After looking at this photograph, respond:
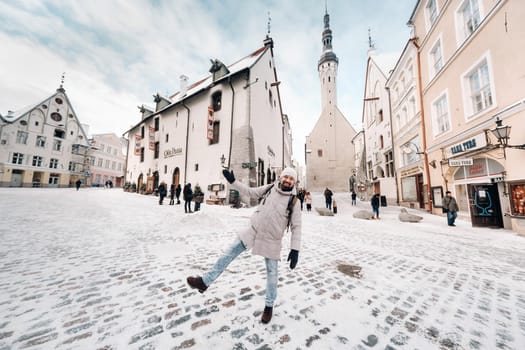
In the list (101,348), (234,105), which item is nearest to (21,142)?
(234,105)

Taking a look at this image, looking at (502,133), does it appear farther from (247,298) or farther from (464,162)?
(247,298)

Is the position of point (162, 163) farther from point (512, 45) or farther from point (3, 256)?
point (512, 45)

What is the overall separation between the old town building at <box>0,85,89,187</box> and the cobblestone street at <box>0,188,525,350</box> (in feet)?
109

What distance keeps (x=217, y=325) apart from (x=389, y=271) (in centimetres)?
339

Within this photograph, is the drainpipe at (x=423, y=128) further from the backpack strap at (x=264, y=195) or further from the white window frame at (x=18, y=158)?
the white window frame at (x=18, y=158)

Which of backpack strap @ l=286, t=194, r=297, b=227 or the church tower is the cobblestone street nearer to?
backpack strap @ l=286, t=194, r=297, b=227

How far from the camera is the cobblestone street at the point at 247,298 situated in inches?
76.7

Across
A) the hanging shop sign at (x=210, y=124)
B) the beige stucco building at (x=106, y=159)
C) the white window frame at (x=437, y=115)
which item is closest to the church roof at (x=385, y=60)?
the white window frame at (x=437, y=115)

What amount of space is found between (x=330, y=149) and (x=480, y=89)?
27.9 metres

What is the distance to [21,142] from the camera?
26.2m

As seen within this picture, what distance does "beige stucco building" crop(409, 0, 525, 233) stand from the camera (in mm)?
6777

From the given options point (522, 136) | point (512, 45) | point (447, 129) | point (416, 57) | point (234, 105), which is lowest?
point (522, 136)

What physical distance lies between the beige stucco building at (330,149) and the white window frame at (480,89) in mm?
26296

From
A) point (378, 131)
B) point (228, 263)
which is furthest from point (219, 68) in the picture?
point (228, 263)
